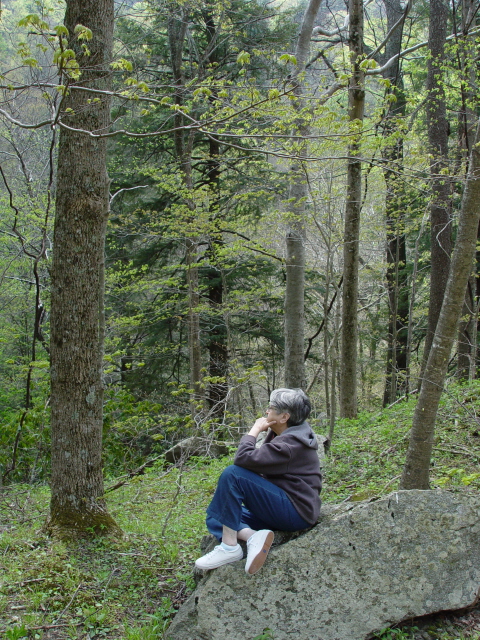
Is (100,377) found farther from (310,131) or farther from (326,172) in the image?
(310,131)

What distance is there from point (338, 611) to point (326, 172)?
22.4 feet

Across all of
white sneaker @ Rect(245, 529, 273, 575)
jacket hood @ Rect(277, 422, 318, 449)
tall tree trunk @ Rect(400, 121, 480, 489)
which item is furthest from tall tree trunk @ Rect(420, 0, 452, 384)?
white sneaker @ Rect(245, 529, 273, 575)

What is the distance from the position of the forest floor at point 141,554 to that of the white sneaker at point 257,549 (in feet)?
2.56

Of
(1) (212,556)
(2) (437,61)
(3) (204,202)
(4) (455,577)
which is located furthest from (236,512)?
(3) (204,202)

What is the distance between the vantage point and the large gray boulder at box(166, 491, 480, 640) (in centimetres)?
298

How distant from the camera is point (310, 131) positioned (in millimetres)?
9070

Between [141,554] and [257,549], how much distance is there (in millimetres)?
1640

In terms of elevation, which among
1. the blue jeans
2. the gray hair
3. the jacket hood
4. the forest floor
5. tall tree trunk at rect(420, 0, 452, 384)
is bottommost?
the forest floor

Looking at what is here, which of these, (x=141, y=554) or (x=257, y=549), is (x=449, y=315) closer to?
(x=257, y=549)

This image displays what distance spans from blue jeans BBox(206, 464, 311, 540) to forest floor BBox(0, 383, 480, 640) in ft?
2.71

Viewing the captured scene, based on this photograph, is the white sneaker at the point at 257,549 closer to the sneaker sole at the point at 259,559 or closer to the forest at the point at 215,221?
the sneaker sole at the point at 259,559

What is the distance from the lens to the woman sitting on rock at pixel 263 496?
3.05 metres

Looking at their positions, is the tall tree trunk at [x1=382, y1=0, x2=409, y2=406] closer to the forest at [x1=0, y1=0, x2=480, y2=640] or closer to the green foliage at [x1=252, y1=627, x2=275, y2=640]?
the forest at [x1=0, y1=0, x2=480, y2=640]

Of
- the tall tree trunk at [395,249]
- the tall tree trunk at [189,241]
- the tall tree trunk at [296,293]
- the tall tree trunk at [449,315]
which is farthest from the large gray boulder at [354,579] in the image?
the tall tree trunk at [189,241]
